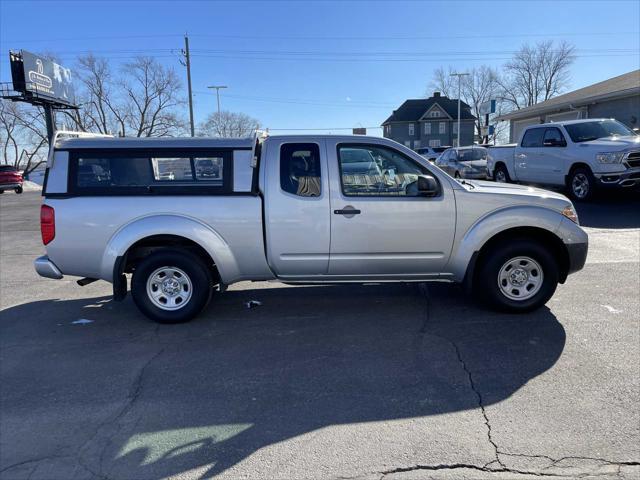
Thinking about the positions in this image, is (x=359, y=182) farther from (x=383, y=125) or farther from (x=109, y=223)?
(x=383, y=125)

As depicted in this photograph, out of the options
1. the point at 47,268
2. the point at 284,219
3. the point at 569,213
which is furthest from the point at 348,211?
the point at 47,268

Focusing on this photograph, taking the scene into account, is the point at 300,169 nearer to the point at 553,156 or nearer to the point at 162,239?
the point at 162,239

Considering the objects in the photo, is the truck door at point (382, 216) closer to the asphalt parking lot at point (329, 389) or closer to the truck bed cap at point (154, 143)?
the asphalt parking lot at point (329, 389)

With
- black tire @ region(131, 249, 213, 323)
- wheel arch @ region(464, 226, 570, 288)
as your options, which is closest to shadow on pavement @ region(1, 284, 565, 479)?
black tire @ region(131, 249, 213, 323)

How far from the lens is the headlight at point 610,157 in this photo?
10859 millimetres

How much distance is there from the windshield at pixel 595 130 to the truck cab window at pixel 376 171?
9.17 meters

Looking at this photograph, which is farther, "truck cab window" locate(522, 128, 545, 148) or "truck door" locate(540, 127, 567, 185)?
"truck cab window" locate(522, 128, 545, 148)

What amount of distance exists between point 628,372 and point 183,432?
337cm

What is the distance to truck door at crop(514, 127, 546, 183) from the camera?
1328 centimetres

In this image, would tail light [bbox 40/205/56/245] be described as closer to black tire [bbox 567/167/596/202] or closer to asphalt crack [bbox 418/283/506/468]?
asphalt crack [bbox 418/283/506/468]

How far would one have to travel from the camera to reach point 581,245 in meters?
4.82

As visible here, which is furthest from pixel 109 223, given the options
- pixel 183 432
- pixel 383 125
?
pixel 383 125

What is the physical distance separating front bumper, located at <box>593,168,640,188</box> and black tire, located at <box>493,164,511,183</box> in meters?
4.18

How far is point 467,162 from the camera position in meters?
19.5
